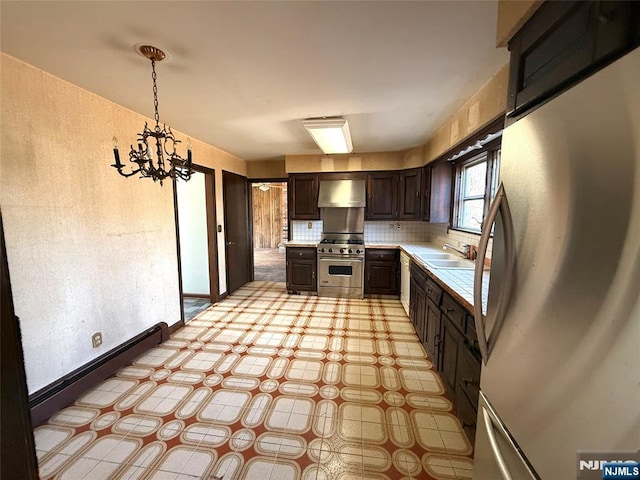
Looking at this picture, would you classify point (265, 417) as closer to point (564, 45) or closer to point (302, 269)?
point (564, 45)

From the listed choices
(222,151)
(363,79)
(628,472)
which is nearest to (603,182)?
(628,472)

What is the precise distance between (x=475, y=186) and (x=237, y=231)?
12.6ft

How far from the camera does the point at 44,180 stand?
1.89 meters

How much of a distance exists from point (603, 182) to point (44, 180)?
9.52 feet

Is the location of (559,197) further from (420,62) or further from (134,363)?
(134,363)

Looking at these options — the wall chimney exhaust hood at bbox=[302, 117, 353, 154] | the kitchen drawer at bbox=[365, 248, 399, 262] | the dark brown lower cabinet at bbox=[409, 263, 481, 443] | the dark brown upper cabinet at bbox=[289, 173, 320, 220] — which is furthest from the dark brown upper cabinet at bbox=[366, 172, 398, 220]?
the dark brown lower cabinet at bbox=[409, 263, 481, 443]

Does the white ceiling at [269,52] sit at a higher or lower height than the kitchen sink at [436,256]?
higher

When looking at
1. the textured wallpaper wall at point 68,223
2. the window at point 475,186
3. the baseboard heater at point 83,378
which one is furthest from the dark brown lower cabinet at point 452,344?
the textured wallpaper wall at point 68,223

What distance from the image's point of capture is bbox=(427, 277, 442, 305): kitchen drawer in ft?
7.38

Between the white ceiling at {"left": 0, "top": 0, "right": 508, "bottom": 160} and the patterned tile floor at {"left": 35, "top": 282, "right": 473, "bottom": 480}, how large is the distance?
2414mm

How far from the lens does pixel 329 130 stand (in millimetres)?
2914

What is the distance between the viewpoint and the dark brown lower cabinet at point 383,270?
4363mm

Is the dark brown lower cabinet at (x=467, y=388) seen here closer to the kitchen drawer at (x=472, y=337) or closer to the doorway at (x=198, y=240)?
the kitchen drawer at (x=472, y=337)

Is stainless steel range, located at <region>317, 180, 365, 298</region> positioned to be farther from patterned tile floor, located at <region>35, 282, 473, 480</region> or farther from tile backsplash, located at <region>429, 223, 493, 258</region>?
patterned tile floor, located at <region>35, 282, 473, 480</region>
